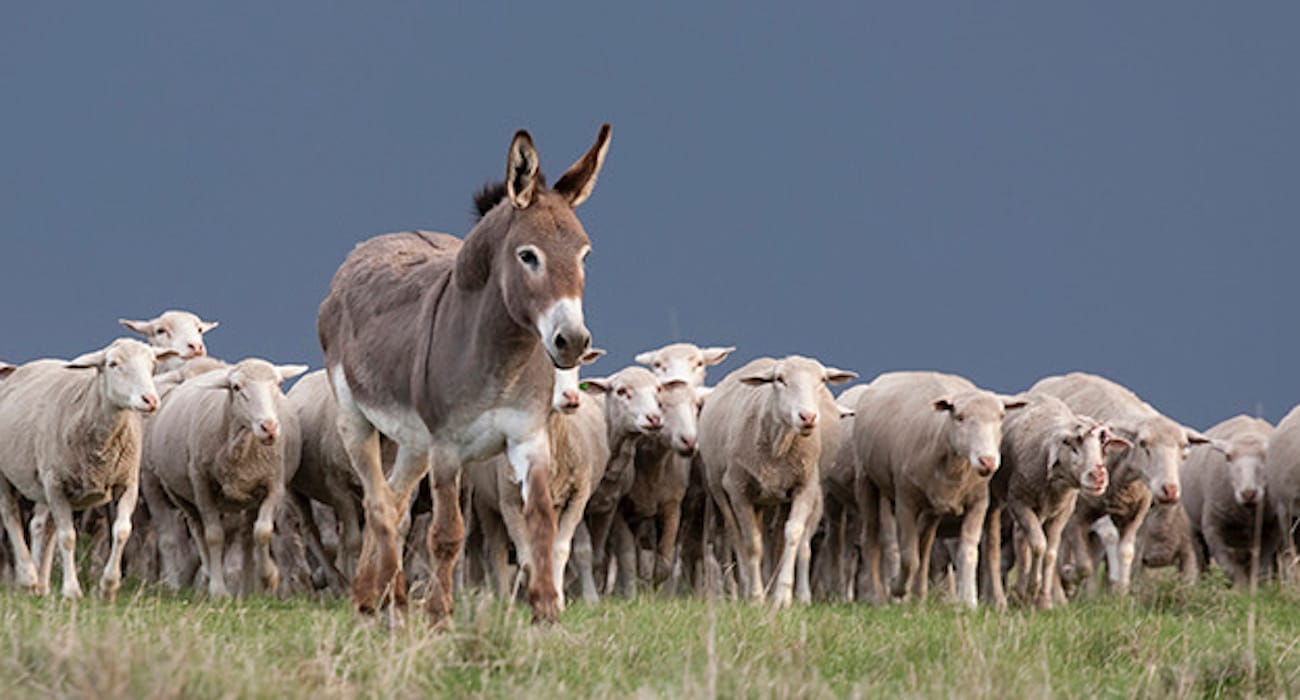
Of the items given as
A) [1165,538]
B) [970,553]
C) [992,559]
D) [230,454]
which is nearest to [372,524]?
[230,454]

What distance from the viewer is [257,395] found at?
46.4 feet

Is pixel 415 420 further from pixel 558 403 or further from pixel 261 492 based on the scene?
pixel 261 492

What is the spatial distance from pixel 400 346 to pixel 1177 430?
9200 mm

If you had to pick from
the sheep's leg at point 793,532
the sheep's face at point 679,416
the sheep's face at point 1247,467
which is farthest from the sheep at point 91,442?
the sheep's face at point 1247,467

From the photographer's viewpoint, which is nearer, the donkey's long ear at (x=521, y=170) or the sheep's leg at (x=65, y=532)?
the donkey's long ear at (x=521, y=170)

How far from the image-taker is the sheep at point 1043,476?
563 inches

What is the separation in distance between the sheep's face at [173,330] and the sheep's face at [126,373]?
252 inches

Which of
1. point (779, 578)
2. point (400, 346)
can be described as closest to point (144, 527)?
point (779, 578)

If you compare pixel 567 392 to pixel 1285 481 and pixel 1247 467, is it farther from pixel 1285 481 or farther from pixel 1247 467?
pixel 1247 467

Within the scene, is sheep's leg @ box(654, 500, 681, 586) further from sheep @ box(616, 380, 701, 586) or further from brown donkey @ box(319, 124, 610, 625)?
brown donkey @ box(319, 124, 610, 625)

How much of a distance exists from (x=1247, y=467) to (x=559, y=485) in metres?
8.50

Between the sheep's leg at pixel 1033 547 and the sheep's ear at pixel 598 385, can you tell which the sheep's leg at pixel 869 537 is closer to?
the sheep's leg at pixel 1033 547

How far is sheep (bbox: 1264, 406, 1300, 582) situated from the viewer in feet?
58.1

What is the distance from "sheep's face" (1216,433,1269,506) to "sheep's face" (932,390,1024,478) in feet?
17.4
